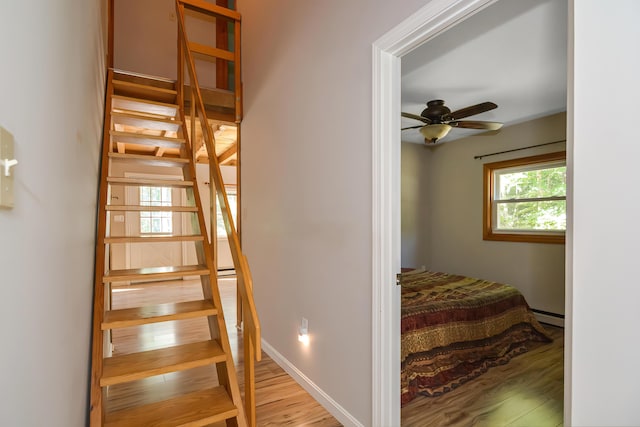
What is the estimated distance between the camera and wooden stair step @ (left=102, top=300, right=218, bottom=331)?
5.85 feet

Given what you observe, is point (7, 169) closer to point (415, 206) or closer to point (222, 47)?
point (222, 47)

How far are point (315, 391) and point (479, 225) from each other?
3.81m

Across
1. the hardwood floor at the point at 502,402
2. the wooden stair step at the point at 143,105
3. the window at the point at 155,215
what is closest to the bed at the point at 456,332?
the hardwood floor at the point at 502,402

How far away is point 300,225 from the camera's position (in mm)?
2539

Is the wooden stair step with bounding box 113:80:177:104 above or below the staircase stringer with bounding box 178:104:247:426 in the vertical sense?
above

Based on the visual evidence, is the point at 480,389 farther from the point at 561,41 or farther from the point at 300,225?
the point at 561,41


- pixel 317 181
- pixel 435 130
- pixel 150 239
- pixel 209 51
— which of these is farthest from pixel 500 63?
pixel 150 239

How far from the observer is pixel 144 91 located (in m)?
3.43

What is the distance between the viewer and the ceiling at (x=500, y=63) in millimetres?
2195

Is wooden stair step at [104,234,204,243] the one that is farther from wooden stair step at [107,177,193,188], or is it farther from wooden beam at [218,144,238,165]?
wooden beam at [218,144,238,165]

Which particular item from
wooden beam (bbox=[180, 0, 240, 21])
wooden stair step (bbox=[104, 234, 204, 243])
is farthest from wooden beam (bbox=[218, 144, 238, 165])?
wooden stair step (bbox=[104, 234, 204, 243])

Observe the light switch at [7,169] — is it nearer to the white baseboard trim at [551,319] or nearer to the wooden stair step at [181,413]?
the wooden stair step at [181,413]

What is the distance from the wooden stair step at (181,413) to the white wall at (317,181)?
0.76 metres

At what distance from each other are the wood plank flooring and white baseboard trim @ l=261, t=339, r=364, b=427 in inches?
1.4
